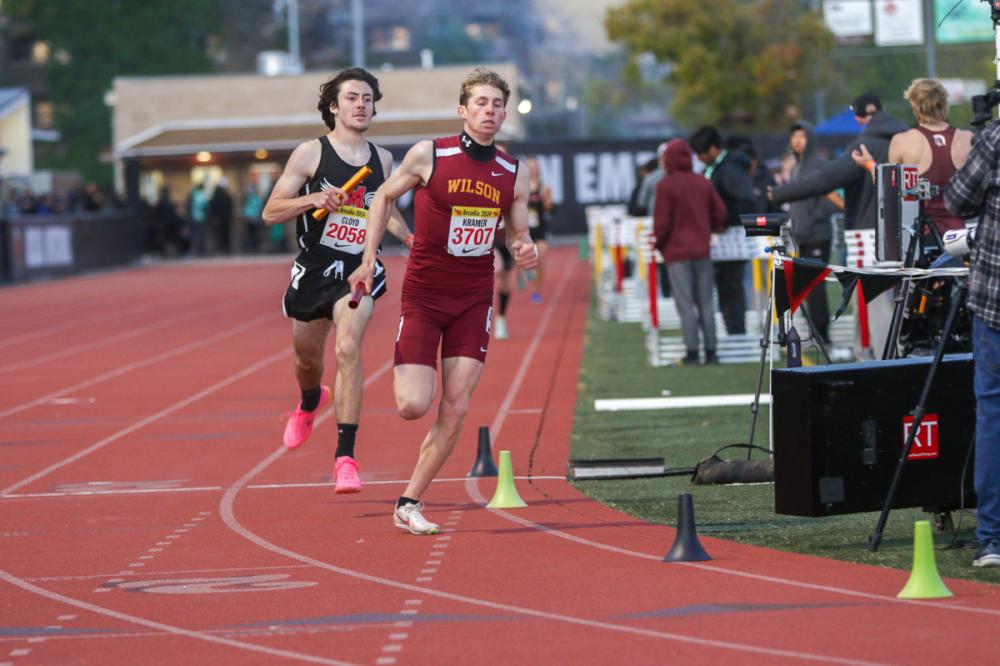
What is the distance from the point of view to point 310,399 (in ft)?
34.2

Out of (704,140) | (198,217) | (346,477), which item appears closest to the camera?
(346,477)

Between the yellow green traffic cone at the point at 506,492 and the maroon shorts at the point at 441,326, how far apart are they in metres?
0.88

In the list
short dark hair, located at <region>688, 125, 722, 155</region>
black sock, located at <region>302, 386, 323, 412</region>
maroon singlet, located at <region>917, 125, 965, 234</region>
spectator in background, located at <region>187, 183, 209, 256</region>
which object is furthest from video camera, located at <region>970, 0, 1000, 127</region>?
spectator in background, located at <region>187, 183, 209, 256</region>

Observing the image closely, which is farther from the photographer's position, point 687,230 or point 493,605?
point 687,230

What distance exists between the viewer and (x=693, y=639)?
6.18 meters

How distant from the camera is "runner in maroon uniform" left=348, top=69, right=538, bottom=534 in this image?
8.34 metres

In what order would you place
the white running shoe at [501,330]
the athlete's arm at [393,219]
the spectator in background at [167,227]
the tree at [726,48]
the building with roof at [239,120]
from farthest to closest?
1. the building with roof at [239,120]
2. the tree at [726,48]
3. the spectator in background at [167,227]
4. the white running shoe at [501,330]
5. the athlete's arm at [393,219]

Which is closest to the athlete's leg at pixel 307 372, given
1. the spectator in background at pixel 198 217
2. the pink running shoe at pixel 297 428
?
the pink running shoe at pixel 297 428

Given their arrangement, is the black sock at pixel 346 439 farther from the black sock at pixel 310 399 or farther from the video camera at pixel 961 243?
the video camera at pixel 961 243

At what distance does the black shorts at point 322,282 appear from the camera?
387 inches

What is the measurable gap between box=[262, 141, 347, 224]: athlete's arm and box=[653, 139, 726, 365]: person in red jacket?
6.77m

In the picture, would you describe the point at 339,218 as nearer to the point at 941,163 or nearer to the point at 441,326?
the point at 441,326

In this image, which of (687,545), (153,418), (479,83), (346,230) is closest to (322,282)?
(346,230)

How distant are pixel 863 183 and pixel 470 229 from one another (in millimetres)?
5574
